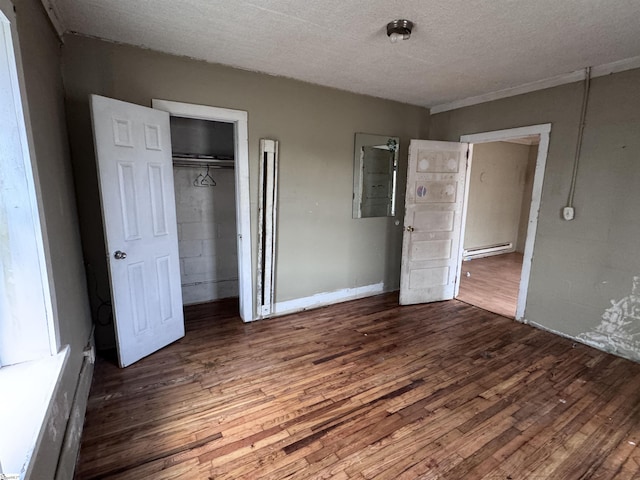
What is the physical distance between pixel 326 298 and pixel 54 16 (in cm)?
329

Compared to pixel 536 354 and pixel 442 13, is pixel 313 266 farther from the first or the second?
pixel 442 13

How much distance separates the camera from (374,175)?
3838 mm

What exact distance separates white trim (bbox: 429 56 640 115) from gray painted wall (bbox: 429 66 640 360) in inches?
1.8

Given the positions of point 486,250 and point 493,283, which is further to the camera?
point 486,250

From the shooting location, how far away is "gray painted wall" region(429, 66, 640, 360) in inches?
101

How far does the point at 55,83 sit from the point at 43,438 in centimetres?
210

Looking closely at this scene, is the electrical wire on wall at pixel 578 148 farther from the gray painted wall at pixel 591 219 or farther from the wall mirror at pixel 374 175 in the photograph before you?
the wall mirror at pixel 374 175

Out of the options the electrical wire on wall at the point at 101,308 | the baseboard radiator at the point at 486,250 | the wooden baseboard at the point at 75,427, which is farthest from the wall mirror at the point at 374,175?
the baseboard radiator at the point at 486,250

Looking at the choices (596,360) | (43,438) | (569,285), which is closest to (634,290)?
(569,285)

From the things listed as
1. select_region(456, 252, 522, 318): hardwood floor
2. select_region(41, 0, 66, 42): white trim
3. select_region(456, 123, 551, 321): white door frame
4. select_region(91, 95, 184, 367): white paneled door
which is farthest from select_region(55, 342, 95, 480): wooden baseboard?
select_region(456, 252, 522, 318): hardwood floor

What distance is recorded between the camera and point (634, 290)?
259cm

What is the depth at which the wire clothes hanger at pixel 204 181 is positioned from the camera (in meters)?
3.62

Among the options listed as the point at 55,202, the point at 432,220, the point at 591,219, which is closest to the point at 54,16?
the point at 55,202

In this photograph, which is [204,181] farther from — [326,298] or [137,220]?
[326,298]
